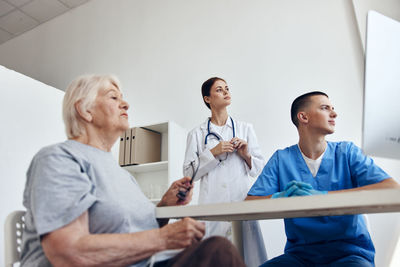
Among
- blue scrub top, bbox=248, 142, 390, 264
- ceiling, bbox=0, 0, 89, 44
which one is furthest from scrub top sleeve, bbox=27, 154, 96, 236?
ceiling, bbox=0, 0, 89, 44

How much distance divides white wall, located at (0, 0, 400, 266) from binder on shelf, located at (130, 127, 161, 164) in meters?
0.25

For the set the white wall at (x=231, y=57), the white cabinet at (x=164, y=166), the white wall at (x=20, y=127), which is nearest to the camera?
the white wall at (x=20, y=127)

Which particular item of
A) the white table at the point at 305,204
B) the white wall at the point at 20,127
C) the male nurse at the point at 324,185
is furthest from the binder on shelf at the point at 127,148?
the white table at the point at 305,204

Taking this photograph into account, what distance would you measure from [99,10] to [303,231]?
13.8 ft

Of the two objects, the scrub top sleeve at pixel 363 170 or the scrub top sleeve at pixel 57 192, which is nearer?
the scrub top sleeve at pixel 57 192

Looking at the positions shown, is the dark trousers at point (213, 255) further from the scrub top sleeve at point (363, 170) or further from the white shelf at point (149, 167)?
the white shelf at point (149, 167)

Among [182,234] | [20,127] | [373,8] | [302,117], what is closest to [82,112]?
[182,234]

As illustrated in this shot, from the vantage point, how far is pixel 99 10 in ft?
15.6

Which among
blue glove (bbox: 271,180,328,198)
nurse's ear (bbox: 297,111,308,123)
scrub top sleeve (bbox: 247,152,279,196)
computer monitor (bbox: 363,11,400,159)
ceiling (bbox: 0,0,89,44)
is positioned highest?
ceiling (bbox: 0,0,89,44)

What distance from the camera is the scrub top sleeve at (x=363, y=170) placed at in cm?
134

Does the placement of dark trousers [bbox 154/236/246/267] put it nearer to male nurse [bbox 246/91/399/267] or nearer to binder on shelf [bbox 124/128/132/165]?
male nurse [bbox 246/91/399/267]

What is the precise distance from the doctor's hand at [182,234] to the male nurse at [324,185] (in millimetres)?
337

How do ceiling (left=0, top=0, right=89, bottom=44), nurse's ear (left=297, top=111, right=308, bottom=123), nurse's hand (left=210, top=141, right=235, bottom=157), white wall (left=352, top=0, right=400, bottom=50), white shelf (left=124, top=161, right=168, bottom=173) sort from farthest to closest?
ceiling (left=0, top=0, right=89, bottom=44) < white shelf (left=124, top=161, right=168, bottom=173) < white wall (left=352, top=0, right=400, bottom=50) < nurse's hand (left=210, top=141, right=235, bottom=157) < nurse's ear (left=297, top=111, right=308, bottom=123)

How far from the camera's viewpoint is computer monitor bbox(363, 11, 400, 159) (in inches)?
32.0
